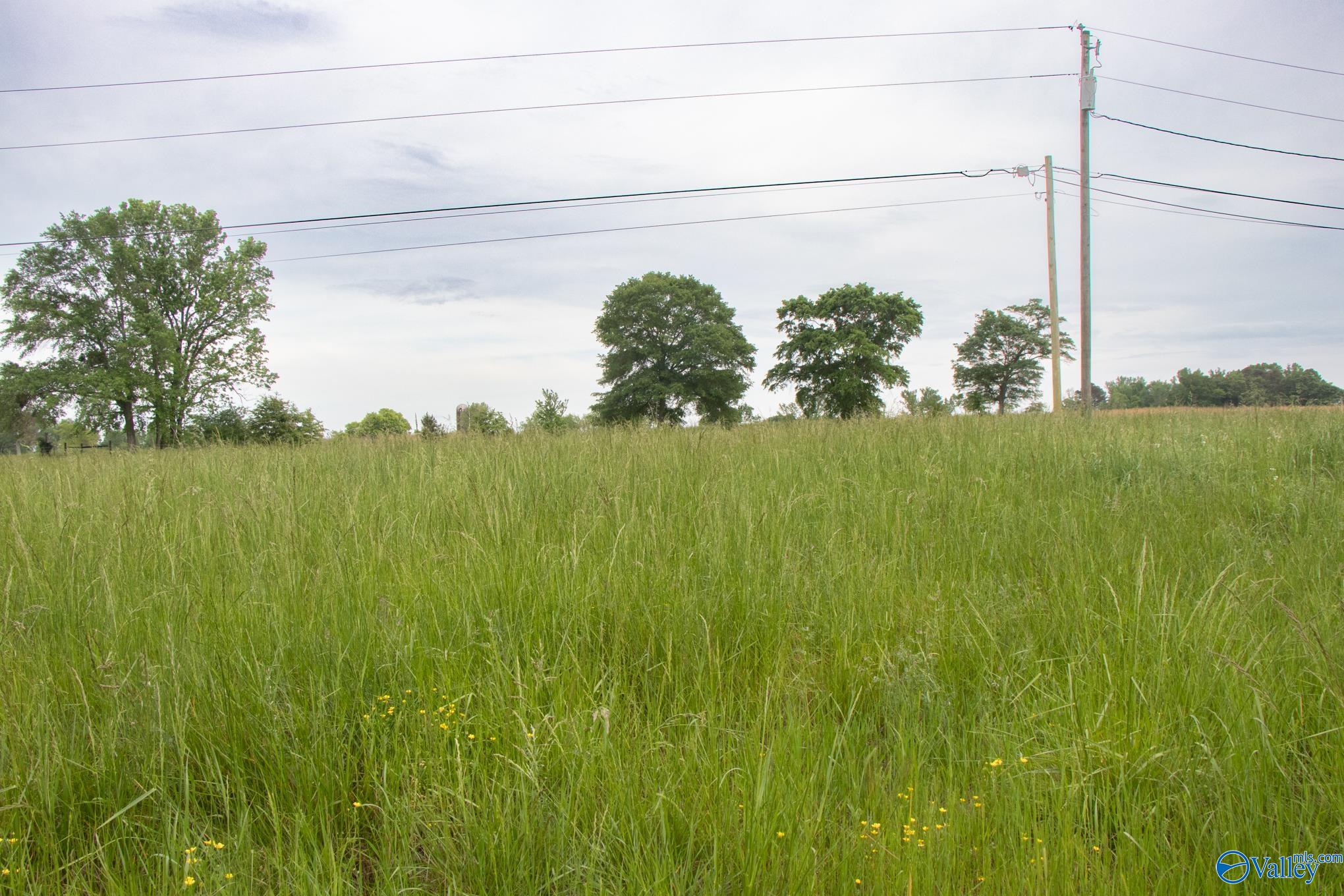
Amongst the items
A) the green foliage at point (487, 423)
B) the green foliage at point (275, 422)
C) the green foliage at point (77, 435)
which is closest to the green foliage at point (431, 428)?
the green foliage at point (487, 423)

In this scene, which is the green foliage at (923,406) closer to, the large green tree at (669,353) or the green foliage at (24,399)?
the large green tree at (669,353)

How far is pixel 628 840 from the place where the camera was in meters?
1.56

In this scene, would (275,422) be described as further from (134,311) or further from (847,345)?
(847,345)

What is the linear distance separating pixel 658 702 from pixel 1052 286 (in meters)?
22.3

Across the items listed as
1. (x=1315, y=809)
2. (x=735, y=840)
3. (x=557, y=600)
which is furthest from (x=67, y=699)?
(x=1315, y=809)

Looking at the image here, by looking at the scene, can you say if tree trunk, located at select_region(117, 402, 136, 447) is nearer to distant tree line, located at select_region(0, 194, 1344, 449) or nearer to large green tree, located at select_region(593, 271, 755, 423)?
distant tree line, located at select_region(0, 194, 1344, 449)

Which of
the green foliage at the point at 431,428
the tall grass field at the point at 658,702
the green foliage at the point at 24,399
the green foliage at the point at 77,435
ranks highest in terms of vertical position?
the green foliage at the point at 24,399

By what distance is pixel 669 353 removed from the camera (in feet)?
157

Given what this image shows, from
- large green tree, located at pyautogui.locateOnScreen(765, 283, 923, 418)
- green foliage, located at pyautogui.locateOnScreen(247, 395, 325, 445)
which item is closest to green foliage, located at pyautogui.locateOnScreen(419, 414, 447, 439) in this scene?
green foliage, located at pyautogui.locateOnScreen(247, 395, 325, 445)

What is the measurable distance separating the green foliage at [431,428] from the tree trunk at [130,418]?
119ft

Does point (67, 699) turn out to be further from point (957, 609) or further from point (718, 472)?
point (718, 472)

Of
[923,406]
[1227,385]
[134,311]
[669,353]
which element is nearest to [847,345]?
[669,353]

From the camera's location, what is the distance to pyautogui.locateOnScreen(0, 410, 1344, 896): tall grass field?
5.03ft

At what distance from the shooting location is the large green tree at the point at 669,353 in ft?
154
